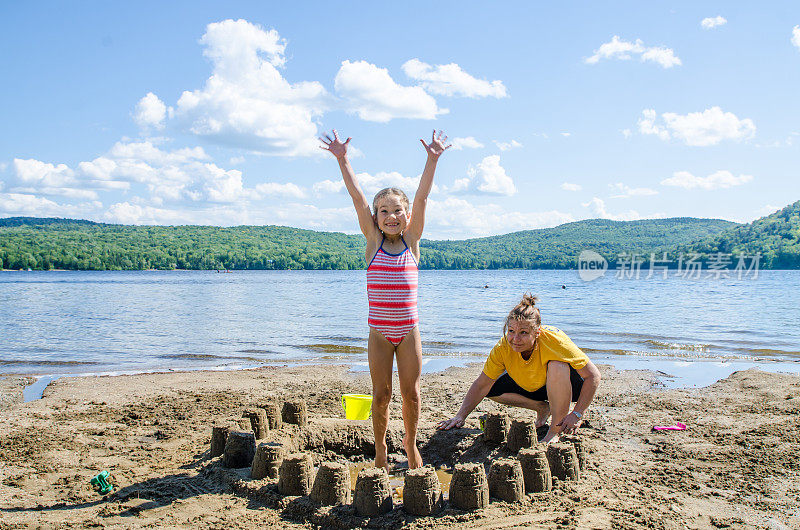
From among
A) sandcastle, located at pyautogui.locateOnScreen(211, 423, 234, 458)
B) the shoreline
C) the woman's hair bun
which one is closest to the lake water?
the shoreline

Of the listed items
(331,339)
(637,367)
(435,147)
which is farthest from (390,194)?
(331,339)

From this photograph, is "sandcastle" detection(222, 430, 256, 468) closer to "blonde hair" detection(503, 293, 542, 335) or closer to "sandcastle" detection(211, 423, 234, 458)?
"sandcastle" detection(211, 423, 234, 458)

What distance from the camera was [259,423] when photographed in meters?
5.30

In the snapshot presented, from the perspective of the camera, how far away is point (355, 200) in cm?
450

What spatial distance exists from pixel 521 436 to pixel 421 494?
5.07 feet

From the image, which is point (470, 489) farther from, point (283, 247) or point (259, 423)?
point (283, 247)

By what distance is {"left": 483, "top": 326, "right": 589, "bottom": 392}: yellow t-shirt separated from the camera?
498cm

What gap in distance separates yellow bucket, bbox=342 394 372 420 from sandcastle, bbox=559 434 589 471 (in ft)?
6.72

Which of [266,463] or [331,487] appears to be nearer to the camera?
[331,487]

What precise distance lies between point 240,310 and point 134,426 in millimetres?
19710

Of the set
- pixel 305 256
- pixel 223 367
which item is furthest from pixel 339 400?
pixel 305 256

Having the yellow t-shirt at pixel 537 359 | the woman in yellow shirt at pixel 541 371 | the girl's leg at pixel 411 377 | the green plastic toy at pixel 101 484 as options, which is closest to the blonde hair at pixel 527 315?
the woman in yellow shirt at pixel 541 371

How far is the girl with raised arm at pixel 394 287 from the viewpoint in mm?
4254

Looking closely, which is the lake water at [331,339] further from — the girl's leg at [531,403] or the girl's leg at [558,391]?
the girl's leg at [558,391]
